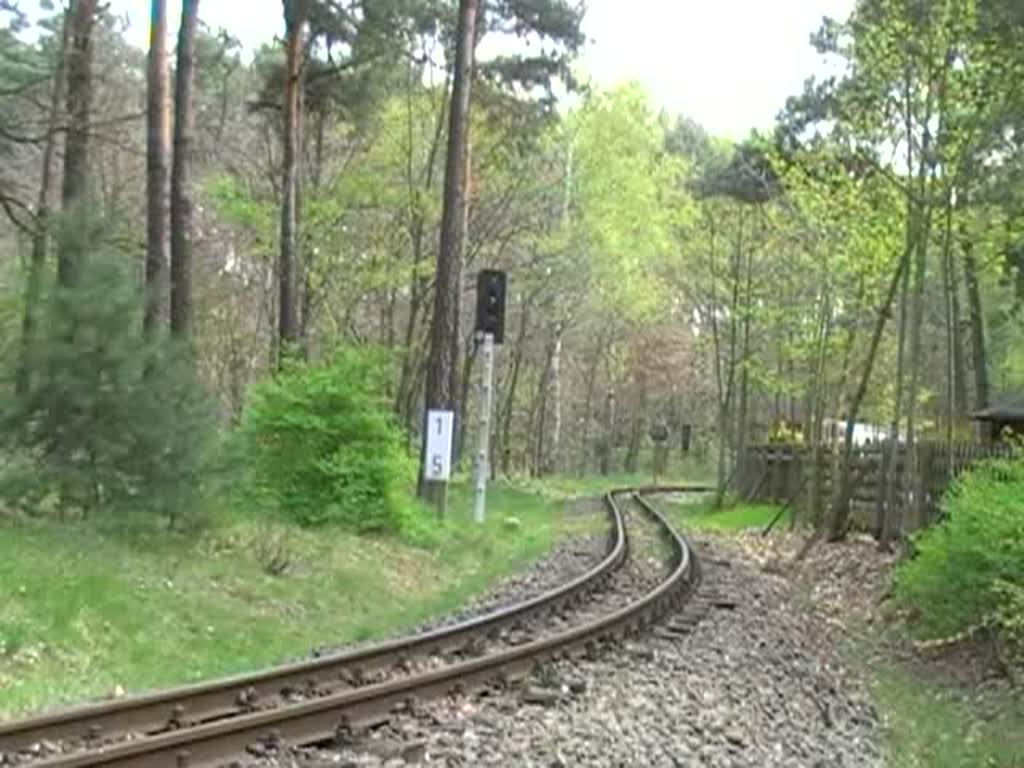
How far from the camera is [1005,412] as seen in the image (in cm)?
2814

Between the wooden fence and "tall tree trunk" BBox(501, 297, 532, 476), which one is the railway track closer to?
the wooden fence

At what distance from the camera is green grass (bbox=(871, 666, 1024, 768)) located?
839 cm

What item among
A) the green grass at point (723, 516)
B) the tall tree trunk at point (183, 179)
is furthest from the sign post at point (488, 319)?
the green grass at point (723, 516)

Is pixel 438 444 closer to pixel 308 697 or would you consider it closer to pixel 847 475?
pixel 847 475

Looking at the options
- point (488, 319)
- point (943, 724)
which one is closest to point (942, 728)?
point (943, 724)

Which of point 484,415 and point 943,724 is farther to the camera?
point 484,415

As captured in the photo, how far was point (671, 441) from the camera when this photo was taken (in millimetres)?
66312

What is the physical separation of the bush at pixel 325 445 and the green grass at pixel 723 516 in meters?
10.7

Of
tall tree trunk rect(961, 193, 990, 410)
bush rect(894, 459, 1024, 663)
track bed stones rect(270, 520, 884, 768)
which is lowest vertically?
track bed stones rect(270, 520, 884, 768)

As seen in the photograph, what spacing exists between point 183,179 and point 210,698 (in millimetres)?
9260

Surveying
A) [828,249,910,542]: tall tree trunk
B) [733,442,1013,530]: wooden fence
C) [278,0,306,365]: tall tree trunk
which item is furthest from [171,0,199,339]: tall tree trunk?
[828,249,910,542]: tall tree trunk

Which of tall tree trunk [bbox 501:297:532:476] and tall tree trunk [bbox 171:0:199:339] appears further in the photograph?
tall tree trunk [bbox 501:297:532:476]

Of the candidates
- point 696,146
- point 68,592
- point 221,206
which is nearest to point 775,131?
point 221,206

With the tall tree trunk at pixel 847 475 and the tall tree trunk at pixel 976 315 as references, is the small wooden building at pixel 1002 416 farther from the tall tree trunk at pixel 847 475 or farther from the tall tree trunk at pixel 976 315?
the tall tree trunk at pixel 847 475
